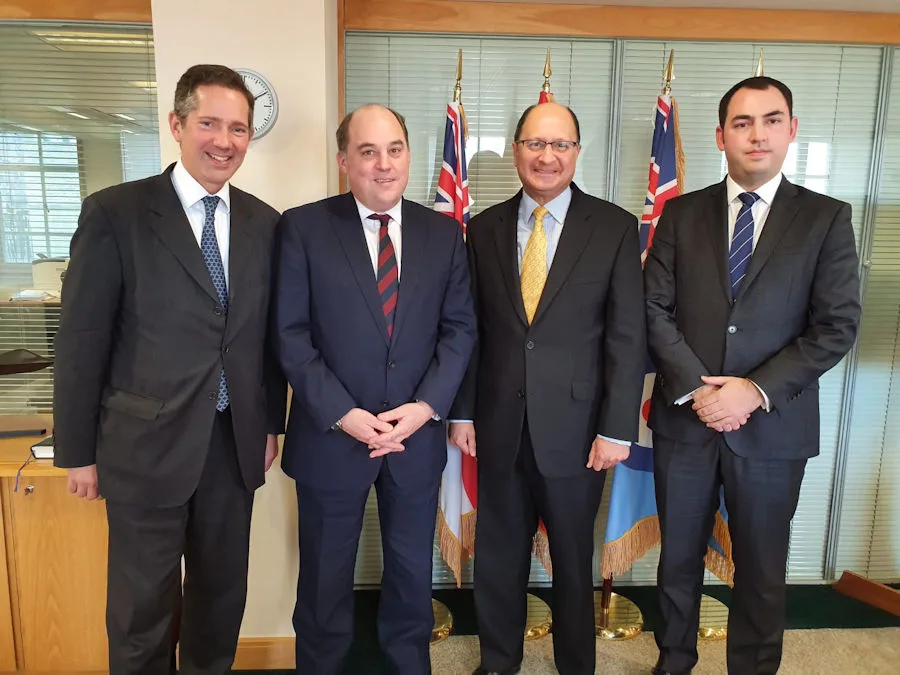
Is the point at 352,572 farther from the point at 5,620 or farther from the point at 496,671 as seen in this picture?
the point at 5,620

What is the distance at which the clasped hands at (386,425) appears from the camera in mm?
1667

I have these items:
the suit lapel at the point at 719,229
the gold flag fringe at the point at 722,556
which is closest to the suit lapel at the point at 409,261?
the suit lapel at the point at 719,229

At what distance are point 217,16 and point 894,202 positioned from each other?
2.83 m

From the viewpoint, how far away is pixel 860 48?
2613 millimetres

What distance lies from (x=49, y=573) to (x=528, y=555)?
1.58 m

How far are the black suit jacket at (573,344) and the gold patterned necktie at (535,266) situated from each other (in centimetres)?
4

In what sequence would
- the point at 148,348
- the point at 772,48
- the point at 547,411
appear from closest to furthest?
the point at 148,348
the point at 547,411
the point at 772,48

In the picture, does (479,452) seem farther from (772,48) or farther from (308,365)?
(772,48)

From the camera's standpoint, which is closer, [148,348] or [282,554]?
[148,348]

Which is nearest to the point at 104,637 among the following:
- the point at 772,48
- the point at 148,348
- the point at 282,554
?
the point at 282,554

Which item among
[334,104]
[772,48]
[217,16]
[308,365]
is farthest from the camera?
[772,48]

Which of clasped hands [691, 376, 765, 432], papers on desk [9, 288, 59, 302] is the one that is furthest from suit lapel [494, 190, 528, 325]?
papers on desk [9, 288, 59, 302]

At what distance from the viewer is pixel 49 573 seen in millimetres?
2006

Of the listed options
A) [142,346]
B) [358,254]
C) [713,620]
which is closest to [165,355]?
[142,346]
